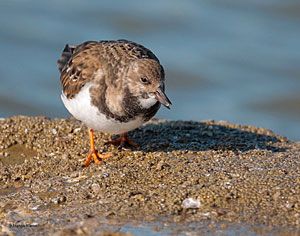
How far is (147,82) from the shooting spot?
17.0ft

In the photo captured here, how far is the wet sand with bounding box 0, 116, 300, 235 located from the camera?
4.18 m

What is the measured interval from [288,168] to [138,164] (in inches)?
37.9

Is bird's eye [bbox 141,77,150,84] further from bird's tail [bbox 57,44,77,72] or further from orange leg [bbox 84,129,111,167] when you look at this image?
bird's tail [bbox 57,44,77,72]

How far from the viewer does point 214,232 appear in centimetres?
399

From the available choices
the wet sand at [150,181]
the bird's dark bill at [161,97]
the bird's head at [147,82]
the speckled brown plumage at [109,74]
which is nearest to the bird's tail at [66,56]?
the speckled brown plumage at [109,74]

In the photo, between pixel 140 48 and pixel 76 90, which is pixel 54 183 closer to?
pixel 76 90

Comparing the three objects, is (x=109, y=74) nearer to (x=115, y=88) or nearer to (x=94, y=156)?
(x=115, y=88)

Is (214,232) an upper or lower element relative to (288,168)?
lower

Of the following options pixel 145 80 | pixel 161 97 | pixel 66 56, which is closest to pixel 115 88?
pixel 145 80

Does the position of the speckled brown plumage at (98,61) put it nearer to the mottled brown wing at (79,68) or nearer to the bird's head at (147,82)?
the mottled brown wing at (79,68)

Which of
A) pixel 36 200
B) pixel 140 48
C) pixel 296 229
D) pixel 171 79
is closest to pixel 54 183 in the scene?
pixel 36 200

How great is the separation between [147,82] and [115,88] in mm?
255

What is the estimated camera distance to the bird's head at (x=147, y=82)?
5156mm

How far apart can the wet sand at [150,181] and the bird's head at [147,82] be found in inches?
16.0
